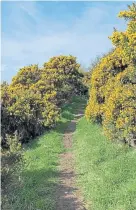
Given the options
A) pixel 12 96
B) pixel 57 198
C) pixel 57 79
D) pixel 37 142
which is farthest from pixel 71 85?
pixel 57 198

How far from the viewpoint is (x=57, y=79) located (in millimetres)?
32375

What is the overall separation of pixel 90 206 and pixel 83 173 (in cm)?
332

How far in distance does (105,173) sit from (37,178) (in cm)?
255

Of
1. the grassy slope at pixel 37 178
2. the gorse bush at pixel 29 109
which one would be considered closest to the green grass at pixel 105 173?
the grassy slope at pixel 37 178

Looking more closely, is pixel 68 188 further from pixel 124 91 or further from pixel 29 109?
pixel 29 109

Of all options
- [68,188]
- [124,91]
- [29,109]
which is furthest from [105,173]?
[29,109]

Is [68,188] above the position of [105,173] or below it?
below

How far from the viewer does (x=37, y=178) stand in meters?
14.0

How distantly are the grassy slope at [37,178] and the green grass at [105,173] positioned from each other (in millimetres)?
1079

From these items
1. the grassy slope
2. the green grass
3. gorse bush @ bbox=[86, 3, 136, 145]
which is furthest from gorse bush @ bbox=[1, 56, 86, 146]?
gorse bush @ bbox=[86, 3, 136, 145]

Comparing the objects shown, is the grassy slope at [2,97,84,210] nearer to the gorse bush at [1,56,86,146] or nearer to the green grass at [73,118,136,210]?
the green grass at [73,118,136,210]

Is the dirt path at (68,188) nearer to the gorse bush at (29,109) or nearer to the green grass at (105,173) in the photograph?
the green grass at (105,173)

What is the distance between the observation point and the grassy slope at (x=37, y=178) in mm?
11188

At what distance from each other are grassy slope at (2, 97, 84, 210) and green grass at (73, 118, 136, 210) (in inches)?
42.5
